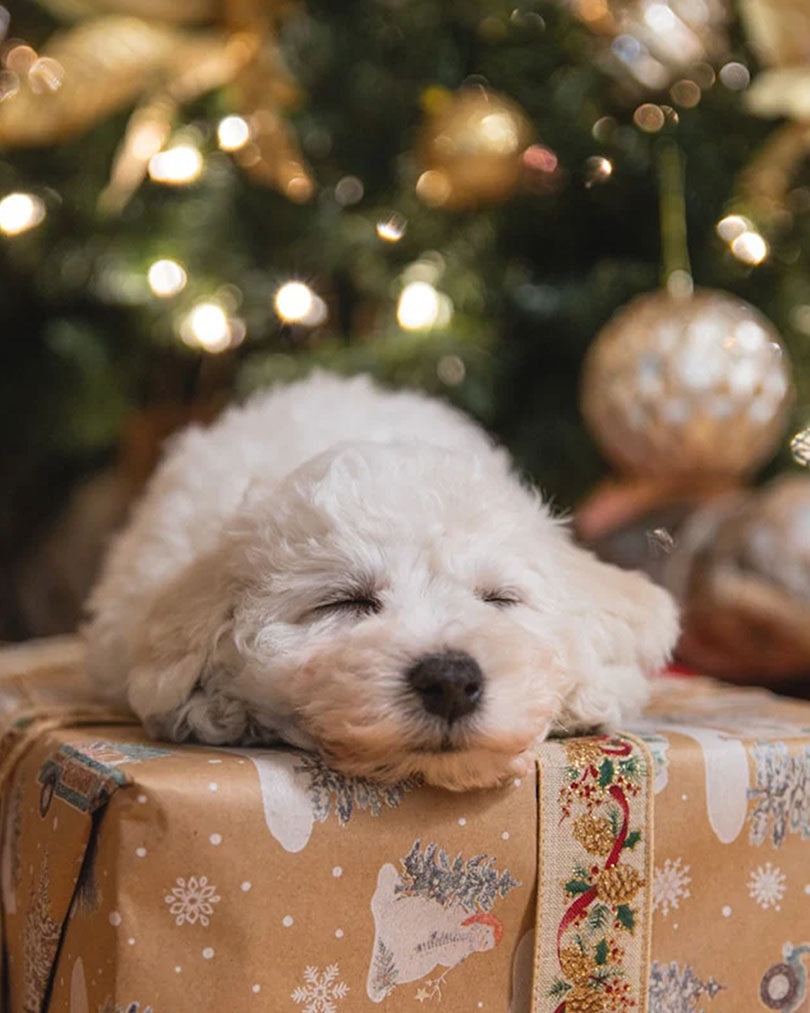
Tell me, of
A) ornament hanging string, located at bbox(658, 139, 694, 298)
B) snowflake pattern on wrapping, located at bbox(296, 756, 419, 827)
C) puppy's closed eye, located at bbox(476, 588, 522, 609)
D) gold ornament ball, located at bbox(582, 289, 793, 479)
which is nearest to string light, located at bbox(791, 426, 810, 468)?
gold ornament ball, located at bbox(582, 289, 793, 479)

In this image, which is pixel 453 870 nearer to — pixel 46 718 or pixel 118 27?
pixel 46 718

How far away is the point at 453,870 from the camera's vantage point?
41.9 inches

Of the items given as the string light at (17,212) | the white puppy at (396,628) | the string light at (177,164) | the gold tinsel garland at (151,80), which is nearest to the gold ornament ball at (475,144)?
the gold tinsel garland at (151,80)

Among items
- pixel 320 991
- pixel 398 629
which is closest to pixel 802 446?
pixel 398 629

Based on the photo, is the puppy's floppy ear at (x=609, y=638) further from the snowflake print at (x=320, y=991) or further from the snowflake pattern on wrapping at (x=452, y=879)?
the snowflake print at (x=320, y=991)

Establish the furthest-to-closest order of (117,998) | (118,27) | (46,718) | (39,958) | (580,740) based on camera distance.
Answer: (118,27)
(46,718)
(580,740)
(39,958)
(117,998)

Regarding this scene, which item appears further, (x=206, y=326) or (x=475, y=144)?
(x=206, y=326)

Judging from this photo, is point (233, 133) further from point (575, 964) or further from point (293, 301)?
point (575, 964)

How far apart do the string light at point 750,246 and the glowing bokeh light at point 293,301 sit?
916 mm

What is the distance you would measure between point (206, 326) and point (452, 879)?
152cm

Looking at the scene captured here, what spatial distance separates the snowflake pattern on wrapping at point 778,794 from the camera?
121 cm

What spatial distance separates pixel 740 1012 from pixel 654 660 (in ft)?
1.27

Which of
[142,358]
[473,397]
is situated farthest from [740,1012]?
[142,358]

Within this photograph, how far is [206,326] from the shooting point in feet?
7.61
